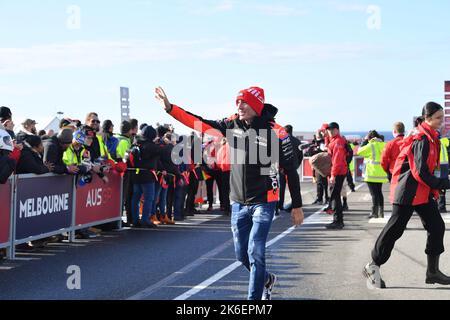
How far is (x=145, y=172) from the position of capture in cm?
1470

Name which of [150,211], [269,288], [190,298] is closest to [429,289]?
[269,288]

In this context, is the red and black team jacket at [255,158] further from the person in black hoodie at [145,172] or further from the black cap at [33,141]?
the person in black hoodie at [145,172]

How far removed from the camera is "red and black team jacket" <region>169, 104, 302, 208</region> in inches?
276

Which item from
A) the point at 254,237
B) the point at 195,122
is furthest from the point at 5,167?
the point at 254,237

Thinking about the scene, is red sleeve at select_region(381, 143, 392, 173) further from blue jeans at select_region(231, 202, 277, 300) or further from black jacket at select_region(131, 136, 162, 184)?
black jacket at select_region(131, 136, 162, 184)

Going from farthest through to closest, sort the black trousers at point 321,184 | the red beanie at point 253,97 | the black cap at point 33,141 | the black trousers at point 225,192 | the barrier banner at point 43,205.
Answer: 1. the black trousers at point 321,184
2. the black trousers at point 225,192
3. the black cap at point 33,141
4. the barrier banner at point 43,205
5. the red beanie at point 253,97

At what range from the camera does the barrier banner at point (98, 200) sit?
12977 mm

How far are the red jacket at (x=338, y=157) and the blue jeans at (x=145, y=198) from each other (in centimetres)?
351

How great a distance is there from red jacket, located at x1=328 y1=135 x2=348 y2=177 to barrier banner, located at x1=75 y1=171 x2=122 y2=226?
4.13m

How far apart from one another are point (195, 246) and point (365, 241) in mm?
2842

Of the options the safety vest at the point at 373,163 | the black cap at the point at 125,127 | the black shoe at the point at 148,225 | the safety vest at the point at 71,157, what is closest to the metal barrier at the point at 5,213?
the safety vest at the point at 71,157

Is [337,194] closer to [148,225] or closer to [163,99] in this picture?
[148,225]

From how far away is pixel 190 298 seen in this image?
25.4ft

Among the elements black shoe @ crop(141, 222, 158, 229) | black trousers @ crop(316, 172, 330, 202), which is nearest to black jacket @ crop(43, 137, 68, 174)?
black shoe @ crop(141, 222, 158, 229)
